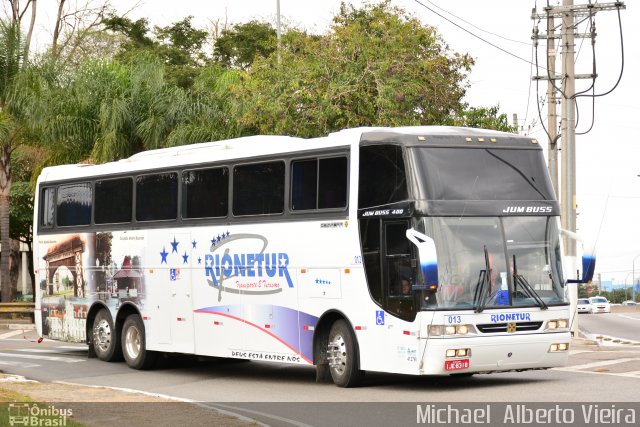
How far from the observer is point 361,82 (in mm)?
32062

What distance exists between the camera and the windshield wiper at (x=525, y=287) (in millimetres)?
15844

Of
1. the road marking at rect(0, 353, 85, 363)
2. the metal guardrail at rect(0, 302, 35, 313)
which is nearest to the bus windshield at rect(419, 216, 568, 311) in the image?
the road marking at rect(0, 353, 85, 363)

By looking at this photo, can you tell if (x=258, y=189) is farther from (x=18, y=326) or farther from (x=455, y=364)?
(x=18, y=326)

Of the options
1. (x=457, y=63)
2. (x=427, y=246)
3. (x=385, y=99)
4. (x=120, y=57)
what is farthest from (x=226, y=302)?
(x=120, y=57)

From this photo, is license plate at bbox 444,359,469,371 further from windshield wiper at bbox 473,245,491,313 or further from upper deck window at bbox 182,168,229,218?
upper deck window at bbox 182,168,229,218

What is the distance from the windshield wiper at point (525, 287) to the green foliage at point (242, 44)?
4630 cm

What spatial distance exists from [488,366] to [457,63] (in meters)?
20.2

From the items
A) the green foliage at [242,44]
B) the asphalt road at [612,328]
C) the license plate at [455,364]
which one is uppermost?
the green foliage at [242,44]

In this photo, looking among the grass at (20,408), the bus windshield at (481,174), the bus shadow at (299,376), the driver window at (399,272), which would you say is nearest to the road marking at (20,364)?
the bus shadow at (299,376)

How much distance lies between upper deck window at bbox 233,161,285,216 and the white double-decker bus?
0.09 feet

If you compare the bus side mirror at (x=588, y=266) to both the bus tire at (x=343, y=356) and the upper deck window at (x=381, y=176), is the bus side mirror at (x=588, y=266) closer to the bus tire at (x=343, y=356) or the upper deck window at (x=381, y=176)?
the upper deck window at (x=381, y=176)

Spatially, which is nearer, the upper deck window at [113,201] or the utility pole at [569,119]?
the upper deck window at [113,201]

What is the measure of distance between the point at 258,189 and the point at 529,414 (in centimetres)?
685

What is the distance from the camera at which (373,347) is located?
52.5 ft
